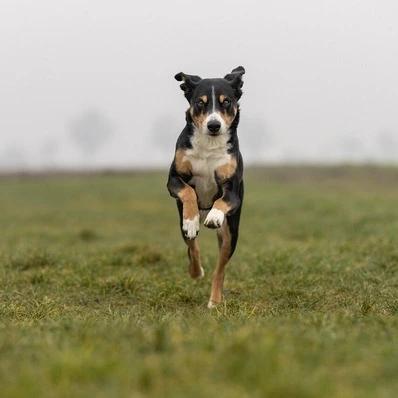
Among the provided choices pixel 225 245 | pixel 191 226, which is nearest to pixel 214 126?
pixel 191 226

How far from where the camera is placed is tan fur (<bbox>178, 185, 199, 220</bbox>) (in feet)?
23.9

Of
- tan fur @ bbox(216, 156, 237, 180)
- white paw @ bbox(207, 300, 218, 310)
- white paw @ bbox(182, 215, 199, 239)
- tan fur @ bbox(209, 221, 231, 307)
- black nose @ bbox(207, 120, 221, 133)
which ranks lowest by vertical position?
white paw @ bbox(207, 300, 218, 310)

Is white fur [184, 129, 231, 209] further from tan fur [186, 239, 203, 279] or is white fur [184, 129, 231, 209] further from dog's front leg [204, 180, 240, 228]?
tan fur [186, 239, 203, 279]

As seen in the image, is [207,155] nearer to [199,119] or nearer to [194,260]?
[199,119]

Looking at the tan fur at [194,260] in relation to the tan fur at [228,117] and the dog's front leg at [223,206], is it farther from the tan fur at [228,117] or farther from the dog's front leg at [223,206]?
the tan fur at [228,117]

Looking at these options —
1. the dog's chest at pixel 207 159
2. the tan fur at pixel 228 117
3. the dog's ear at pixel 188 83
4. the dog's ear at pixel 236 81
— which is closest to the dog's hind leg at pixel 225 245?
the dog's chest at pixel 207 159

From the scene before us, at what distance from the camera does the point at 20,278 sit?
31.6 ft

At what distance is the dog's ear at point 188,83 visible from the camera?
7574 millimetres

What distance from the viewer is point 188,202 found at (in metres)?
7.36

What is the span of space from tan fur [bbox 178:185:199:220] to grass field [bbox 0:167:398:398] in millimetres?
1172

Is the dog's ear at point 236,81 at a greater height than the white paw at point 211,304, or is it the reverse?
the dog's ear at point 236,81

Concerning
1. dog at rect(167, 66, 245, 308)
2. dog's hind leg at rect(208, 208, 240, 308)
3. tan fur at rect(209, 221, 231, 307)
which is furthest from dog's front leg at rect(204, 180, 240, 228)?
tan fur at rect(209, 221, 231, 307)

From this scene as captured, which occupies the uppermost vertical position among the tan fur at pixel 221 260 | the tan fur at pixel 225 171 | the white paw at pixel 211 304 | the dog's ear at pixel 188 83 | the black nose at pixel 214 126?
the dog's ear at pixel 188 83

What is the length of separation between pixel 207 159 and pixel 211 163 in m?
0.07
